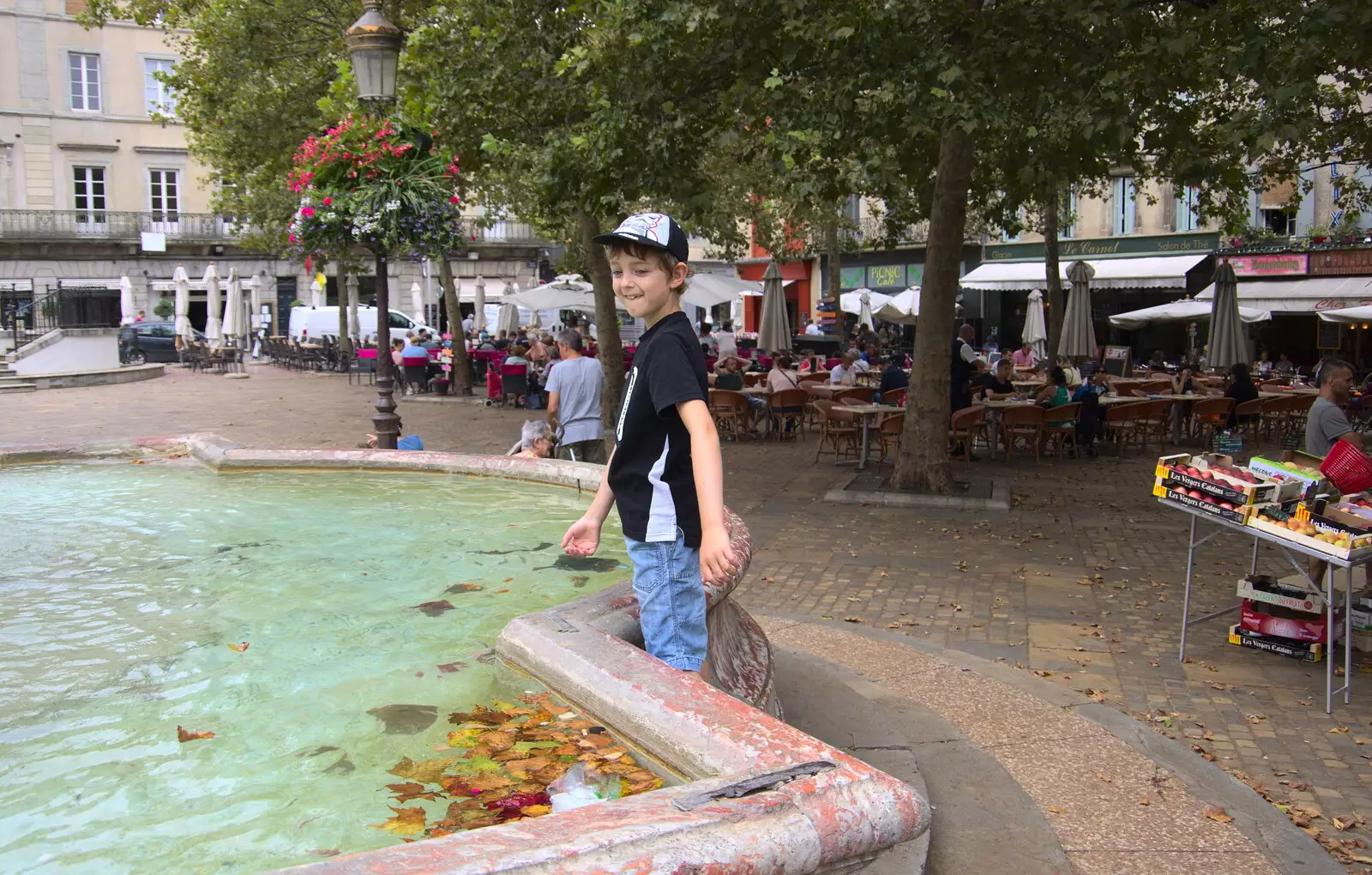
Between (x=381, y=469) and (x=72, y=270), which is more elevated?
(x=72, y=270)

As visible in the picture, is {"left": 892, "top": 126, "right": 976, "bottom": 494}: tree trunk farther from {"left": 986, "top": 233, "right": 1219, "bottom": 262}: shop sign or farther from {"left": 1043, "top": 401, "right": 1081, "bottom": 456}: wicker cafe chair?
{"left": 986, "top": 233, "right": 1219, "bottom": 262}: shop sign

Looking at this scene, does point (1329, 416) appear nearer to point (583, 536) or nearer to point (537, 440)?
point (537, 440)

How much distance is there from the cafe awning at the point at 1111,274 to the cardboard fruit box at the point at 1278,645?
26176 millimetres

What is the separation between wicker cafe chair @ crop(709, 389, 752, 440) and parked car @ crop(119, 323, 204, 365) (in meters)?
27.9

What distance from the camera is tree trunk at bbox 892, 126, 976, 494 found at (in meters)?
10.9

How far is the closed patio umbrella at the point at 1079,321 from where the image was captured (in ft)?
69.9

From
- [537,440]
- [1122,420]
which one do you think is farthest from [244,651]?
[1122,420]

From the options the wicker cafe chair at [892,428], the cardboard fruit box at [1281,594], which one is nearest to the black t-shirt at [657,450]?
the cardboard fruit box at [1281,594]

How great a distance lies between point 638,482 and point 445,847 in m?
1.46

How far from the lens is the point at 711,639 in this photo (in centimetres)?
366

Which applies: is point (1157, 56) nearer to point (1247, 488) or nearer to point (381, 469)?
point (1247, 488)

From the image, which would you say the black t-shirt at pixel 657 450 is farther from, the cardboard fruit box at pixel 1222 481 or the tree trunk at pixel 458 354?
the tree trunk at pixel 458 354

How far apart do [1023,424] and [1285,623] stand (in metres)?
7.85

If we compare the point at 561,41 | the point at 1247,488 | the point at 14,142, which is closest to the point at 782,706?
the point at 1247,488
